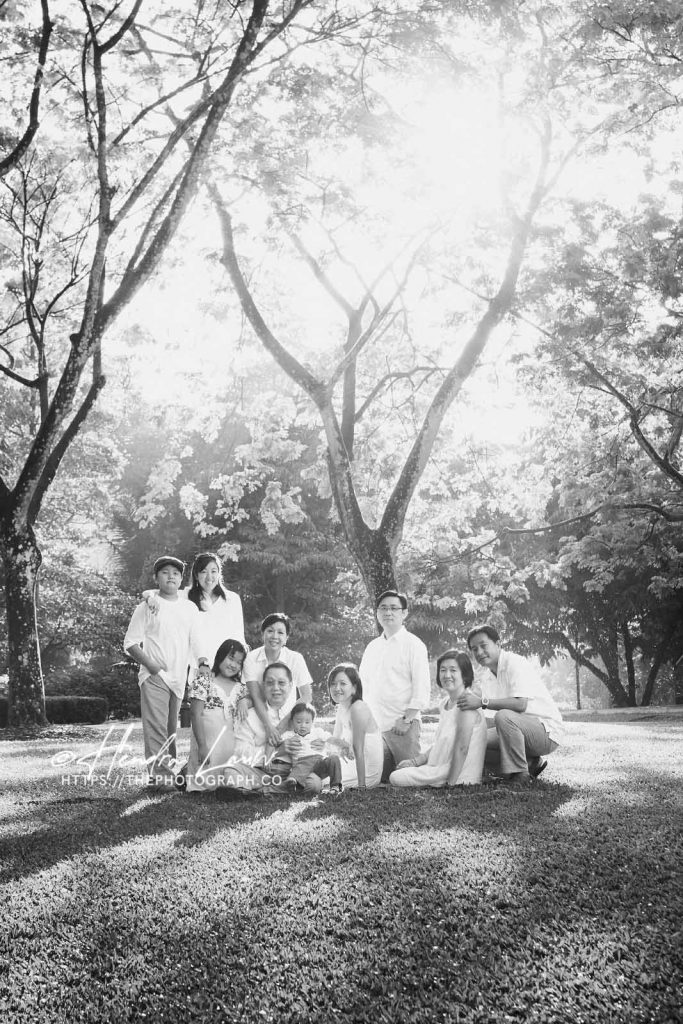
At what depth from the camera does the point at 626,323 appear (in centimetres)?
1493

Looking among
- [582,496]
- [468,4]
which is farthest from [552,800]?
[582,496]

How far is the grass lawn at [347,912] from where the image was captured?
11.0ft

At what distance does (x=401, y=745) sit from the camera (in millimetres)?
8047

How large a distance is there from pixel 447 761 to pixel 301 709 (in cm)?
143

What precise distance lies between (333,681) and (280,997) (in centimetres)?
427

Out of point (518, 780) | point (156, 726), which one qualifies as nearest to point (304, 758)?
point (156, 726)

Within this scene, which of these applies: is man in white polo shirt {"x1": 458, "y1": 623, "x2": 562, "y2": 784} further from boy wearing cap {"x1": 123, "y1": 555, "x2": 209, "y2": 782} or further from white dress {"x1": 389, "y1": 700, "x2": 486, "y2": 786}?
boy wearing cap {"x1": 123, "y1": 555, "x2": 209, "y2": 782}

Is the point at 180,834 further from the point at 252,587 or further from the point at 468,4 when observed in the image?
the point at 252,587

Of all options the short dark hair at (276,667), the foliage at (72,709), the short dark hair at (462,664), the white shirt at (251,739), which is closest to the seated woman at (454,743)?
the short dark hair at (462,664)

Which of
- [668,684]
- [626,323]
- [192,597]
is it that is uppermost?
[626,323]

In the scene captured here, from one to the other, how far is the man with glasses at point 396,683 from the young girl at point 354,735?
368 mm

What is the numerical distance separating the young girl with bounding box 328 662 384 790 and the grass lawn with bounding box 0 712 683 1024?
937mm

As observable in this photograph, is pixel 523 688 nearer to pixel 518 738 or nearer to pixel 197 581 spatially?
pixel 518 738

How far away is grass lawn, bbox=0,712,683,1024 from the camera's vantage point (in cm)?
336
